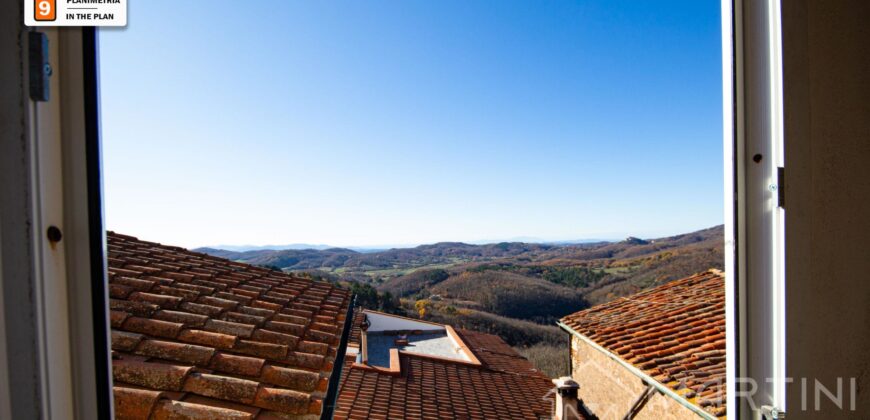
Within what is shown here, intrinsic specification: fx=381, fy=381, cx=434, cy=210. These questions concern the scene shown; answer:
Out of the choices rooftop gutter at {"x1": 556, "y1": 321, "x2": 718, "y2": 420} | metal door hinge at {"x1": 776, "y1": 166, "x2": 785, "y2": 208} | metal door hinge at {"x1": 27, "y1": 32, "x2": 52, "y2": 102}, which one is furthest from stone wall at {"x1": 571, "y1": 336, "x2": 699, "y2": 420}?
metal door hinge at {"x1": 27, "y1": 32, "x2": 52, "y2": 102}

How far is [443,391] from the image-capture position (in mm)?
5719

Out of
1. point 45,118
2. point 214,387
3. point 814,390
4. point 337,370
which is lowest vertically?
point 337,370

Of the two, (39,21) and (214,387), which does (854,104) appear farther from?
(214,387)

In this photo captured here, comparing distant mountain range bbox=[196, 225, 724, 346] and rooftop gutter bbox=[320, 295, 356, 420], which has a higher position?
rooftop gutter bbox=[320, 295, 356, 420]

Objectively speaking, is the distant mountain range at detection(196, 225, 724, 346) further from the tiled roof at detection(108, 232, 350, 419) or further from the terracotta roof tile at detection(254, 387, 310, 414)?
the terracotta roof tile at detection(254, 387, 310, 414)

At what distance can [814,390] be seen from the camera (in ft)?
3.16

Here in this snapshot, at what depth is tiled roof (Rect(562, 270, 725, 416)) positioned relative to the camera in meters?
3.33

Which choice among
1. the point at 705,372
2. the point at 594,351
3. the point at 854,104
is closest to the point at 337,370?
the point at 854,104

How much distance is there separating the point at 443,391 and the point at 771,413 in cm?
532

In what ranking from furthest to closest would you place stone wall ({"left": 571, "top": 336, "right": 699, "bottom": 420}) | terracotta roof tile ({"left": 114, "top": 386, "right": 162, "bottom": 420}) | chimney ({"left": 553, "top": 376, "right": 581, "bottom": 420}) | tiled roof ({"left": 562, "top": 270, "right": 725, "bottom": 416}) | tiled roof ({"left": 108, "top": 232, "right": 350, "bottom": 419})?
chimney ({"left": 553, "top": 376, "right": 581, "bottom": 420}) < stone wall ({"left": 571, "top": 336, "right": 699, "bottom": 420}) < tiled roof ({"left": 562, "top": 270, "right": 725, "bottom": 416}) < tiled roof ({"left": 108, "top": 232, "right": 350, "bottom": 419}) < terracotta roof tile ({"left": 114, "top": 386, "right": 162, "bottom": 420})

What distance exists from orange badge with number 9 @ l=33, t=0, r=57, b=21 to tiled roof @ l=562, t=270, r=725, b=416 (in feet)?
12.6

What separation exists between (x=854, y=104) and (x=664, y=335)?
13.6ft

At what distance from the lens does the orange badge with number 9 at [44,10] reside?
62 cm

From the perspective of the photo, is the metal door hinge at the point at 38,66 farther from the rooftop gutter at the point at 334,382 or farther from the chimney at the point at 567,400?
the chimney at the point at 567,400
